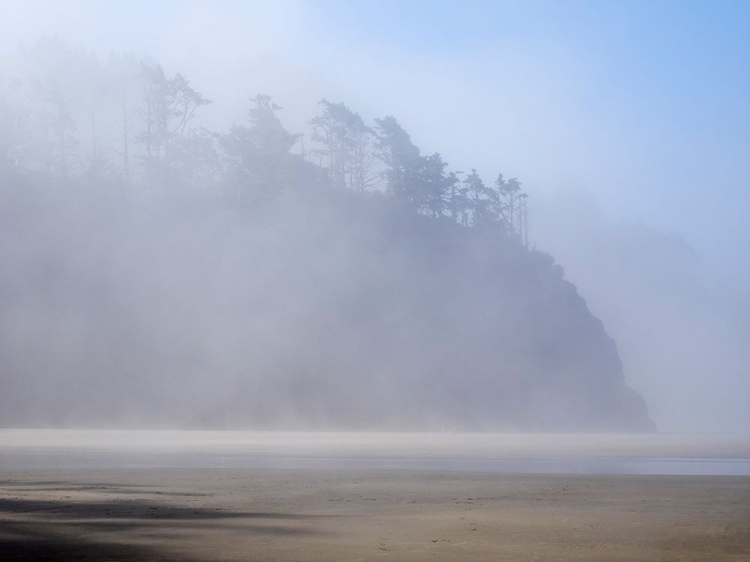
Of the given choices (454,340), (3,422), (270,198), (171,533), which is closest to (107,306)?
(3,422)

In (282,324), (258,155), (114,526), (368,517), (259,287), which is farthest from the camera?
(258,155)

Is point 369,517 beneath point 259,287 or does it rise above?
beneath

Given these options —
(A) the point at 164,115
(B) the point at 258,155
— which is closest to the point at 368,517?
(B) the point at 258,155

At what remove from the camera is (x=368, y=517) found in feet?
41.2

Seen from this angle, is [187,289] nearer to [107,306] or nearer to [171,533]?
[107,306]

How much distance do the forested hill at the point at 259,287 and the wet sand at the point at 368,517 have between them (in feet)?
139

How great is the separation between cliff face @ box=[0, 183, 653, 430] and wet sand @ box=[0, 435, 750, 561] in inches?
1639

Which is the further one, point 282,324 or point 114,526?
point 282,324

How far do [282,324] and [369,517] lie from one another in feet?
179

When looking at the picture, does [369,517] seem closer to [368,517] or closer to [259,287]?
[368,517]

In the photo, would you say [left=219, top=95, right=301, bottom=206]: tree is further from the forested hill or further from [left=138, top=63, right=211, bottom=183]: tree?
[left=138, top=63, right=211, bottom=183]: tree

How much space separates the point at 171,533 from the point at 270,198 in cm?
6467

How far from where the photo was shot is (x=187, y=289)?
67.7 meters

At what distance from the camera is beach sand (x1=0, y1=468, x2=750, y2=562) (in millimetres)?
9609
